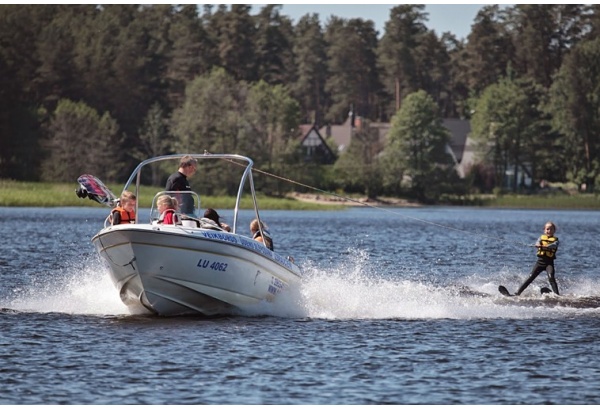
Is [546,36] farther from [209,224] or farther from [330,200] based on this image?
[209,224]

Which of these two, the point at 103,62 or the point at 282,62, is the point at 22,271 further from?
the point at 282,62

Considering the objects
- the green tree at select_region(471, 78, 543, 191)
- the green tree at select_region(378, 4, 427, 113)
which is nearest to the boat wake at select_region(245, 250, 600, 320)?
the green tree at select_region(471, 78, 543, 191)

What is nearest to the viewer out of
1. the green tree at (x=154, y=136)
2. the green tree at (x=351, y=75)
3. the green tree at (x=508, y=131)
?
the green tree at (x=154, y=136)

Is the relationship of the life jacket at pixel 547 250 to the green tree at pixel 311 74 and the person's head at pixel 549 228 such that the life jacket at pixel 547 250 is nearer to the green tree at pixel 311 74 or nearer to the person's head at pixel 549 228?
the person's head at pixel 549 228

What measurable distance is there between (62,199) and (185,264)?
6276 centimetres

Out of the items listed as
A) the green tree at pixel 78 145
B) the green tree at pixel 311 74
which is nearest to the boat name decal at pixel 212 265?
the green tree at pixel 78 145

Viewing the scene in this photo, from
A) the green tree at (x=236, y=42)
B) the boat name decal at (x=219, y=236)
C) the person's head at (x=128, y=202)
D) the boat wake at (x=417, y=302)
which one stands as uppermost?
the green tree at (x=236, y=42)

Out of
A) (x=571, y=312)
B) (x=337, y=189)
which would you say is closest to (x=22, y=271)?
(x=571, y=312)

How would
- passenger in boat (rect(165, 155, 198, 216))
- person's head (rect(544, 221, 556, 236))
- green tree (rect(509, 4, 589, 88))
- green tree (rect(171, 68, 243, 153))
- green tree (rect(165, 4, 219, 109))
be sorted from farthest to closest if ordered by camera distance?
green tree (rect(509, 4, 589, 88)) < green tree (rect(165, 4, 219, 109)) < green tree (rect(171, 68, 243, 153)) < person's head (rect(544, 221, 556, 236)) < passenger in boat (rect(165, 155, 198, 216))

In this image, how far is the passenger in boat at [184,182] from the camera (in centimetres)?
2050

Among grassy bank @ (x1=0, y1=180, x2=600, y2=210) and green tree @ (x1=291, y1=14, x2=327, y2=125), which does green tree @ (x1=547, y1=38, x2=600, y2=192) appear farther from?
green tree @ (x1=291, y1=14, x2=327, y2=125)

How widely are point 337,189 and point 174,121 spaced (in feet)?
55.4

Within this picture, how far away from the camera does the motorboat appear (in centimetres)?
2039

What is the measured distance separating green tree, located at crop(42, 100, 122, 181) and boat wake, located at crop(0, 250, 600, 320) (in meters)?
82.2
